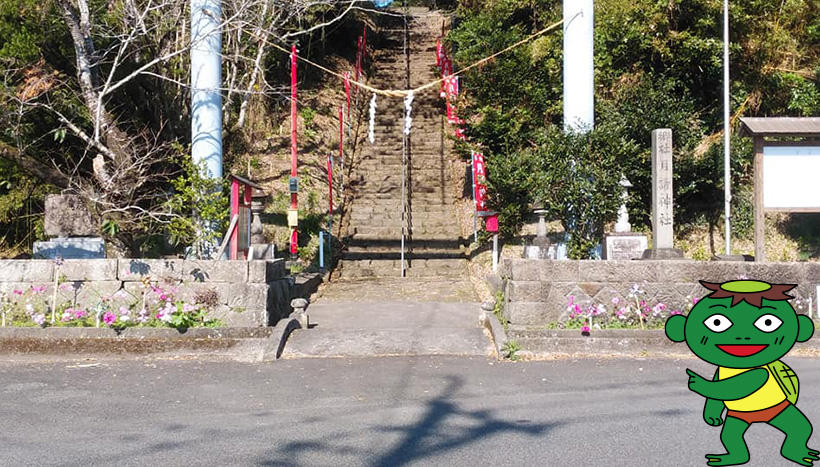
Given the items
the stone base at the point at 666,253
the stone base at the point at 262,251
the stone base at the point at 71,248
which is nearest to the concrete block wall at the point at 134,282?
the stone base at the point at 71,248

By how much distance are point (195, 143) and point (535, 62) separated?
8066 mm

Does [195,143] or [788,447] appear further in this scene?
[195,143]

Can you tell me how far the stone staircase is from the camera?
13.9 meters

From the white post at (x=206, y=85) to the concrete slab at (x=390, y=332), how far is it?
10.3 feet

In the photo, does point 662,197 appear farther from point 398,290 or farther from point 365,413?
point 365,413

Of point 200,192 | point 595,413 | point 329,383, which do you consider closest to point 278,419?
point 329,383

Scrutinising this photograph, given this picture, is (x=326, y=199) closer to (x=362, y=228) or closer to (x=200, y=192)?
(x=362, y=228)

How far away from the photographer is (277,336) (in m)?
8.05

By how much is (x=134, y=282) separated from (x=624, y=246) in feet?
23.7

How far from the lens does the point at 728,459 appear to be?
4.22 meters

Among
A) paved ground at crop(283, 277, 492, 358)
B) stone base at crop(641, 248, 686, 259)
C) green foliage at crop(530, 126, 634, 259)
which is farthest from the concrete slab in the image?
stone base at crop(641, 248, 686, 259)

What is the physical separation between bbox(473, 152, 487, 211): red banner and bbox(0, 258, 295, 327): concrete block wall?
609 centimetres

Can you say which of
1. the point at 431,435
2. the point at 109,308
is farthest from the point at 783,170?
the point at 109,308

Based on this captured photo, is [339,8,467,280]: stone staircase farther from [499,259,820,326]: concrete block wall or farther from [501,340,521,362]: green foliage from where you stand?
[501,340,521,362]: green foliage
